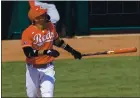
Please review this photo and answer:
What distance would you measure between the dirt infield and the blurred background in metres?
0.94

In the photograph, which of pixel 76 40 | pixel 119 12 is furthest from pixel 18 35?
pixel 119 12

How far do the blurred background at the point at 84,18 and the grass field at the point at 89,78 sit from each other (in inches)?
223

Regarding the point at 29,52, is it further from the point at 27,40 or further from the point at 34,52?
the point at 27,40

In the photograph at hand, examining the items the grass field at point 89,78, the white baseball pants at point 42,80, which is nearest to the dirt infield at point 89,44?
the grass field at point 89,78

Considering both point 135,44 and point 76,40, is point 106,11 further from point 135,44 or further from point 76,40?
point 135,44

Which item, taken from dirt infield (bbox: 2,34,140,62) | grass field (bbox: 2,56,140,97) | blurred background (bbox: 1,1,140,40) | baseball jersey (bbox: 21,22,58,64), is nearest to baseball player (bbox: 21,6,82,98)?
baseball jersey (bbox: 21,22,58,64)

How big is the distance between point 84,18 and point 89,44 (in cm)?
364

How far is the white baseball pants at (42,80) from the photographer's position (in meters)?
7.55

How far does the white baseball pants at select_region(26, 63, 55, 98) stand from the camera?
297 inches

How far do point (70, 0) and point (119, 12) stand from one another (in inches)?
103

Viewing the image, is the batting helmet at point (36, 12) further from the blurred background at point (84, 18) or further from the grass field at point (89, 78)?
the blurred background at point (84, 18)

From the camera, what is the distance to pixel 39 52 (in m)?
7.59

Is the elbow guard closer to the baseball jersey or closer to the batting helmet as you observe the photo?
the baseball jersey

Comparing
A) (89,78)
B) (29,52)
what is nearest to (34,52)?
(29,52)
